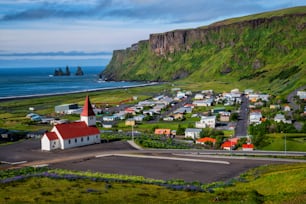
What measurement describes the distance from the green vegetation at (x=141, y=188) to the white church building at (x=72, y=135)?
15.7m

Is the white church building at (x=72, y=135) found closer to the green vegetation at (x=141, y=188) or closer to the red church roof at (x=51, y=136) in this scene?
the red church roof at (x=51, y=136)

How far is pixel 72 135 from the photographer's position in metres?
65.1

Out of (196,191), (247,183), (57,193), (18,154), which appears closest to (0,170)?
(18,154)

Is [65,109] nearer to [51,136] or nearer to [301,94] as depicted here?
[51,136]

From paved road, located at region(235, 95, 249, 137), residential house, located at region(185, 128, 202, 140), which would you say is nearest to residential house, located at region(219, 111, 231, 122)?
paved road, located at region(235, 95, 249, 137)

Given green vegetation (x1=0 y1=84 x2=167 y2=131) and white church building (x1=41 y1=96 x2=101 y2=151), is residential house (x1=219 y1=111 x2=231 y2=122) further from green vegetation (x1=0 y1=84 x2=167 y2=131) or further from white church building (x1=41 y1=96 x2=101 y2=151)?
white church building (x1=41 y1=96 x2=101 y2=151)

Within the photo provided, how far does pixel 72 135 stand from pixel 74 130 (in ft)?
4.08

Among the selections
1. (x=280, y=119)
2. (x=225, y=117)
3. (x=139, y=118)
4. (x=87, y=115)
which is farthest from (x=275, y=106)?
(x=87, y=115)

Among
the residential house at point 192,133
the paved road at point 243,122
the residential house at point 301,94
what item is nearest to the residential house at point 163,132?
the residential house at point 192,133

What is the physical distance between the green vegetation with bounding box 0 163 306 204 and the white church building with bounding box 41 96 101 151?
51.4 feet

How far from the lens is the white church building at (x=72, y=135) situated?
63.4m

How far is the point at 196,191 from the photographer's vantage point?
37469mm

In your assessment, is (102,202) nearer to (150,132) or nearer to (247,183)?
(247,183)

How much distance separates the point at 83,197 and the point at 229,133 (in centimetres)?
5669
